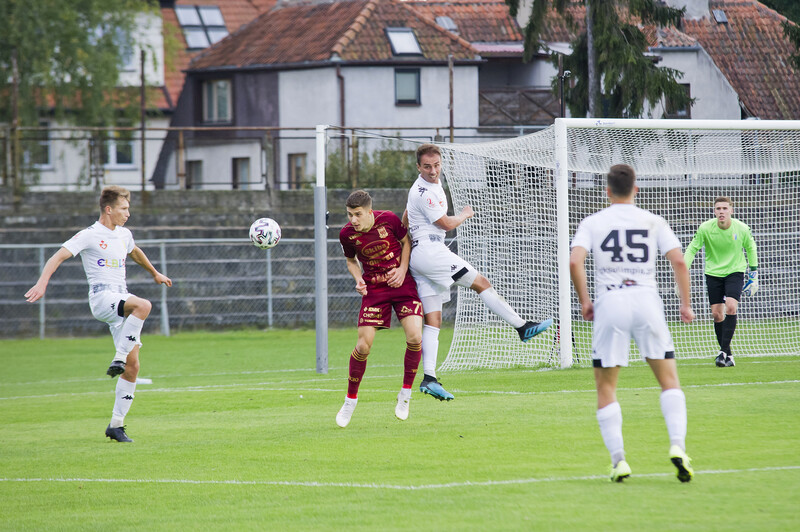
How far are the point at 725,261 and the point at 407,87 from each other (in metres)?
27.0

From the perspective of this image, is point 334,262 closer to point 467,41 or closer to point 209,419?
point 209,419

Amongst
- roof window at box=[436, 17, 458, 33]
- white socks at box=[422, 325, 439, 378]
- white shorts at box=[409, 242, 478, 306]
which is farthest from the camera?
roof window at box=[436, 17, 458, 33]

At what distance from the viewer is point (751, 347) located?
16328mm

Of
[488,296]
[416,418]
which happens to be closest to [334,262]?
[488,296]

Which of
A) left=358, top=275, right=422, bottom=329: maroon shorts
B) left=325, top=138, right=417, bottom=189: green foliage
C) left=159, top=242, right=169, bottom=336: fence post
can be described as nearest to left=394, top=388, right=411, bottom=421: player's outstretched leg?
left=358, top=275, right=422, bottom=329: maroon shorts

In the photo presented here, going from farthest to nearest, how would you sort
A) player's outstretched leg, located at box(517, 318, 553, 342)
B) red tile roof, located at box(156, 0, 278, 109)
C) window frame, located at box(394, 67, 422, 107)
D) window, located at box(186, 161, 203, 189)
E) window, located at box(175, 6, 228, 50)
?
1. window, located at box(175, 6, 228, 50)
2. red tile roof, located at box(156, 0, 278, 109)
3. window frame, located at box(394, 67, 422, 107)
4. window, located at box(186, 161, 203, 189)
5. player's outstretched leg, located at box(517, 318, 553, 342)

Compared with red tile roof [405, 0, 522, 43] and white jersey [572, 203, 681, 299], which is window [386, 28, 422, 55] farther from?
white jersey [572, 203, 681, 299]

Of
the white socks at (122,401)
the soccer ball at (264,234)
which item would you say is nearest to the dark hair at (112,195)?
the white socks at (122,401)

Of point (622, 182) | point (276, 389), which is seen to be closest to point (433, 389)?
point (276, 389)

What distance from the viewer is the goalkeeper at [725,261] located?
555 inches

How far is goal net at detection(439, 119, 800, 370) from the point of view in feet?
47.7

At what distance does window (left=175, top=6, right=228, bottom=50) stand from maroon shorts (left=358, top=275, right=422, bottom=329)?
43.2 metres

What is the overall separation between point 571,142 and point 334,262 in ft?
32.6

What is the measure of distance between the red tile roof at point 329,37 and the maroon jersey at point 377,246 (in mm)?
29899
